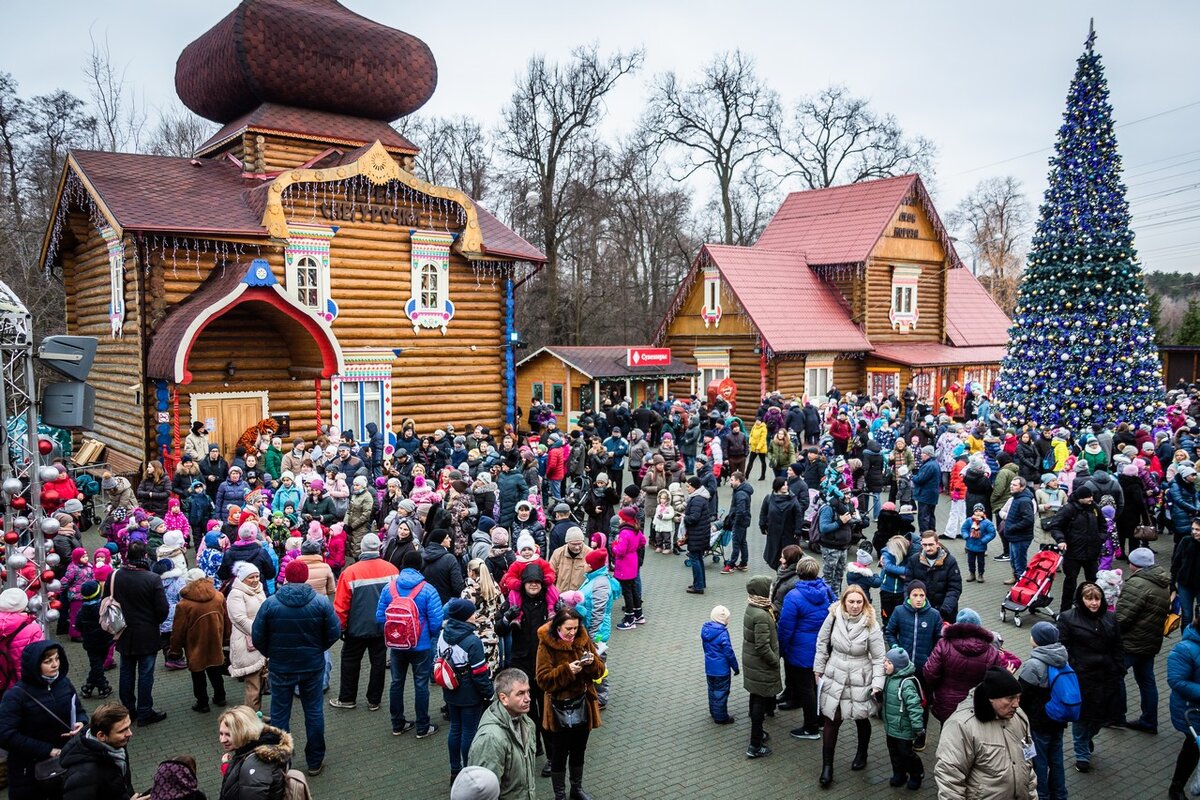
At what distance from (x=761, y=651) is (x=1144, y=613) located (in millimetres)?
3445

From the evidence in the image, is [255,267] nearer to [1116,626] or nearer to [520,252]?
[520,252]

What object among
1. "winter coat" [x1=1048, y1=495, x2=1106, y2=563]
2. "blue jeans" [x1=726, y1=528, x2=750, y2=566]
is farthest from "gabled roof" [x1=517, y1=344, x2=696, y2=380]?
"winter coat" [x1=1048, y1=495, x2=1106, y2=563]

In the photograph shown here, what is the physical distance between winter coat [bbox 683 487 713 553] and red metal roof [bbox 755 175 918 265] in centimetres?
2031

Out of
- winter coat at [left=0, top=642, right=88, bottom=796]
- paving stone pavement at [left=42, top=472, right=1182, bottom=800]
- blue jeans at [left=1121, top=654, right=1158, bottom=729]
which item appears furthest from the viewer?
blue jeans at [left=1121, top=654, right=1158, bottom=729]

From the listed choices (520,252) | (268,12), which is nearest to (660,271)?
(520,252)

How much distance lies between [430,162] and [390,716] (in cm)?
3724

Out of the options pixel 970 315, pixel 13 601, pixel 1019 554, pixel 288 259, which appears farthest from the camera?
pixel 970 315

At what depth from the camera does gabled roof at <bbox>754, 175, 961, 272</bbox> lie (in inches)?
1201

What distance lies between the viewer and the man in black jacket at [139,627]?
7879mm

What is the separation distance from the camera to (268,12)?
19.5 meters

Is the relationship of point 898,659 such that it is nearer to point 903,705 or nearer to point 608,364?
point 903,705

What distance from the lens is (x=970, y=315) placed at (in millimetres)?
35969

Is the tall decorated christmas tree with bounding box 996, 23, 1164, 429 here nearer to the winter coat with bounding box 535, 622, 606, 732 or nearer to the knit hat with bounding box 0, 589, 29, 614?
the winter coat with bounding box 535, 622, 606, 732

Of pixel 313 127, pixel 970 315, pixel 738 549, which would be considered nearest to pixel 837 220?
pixel 970 315
